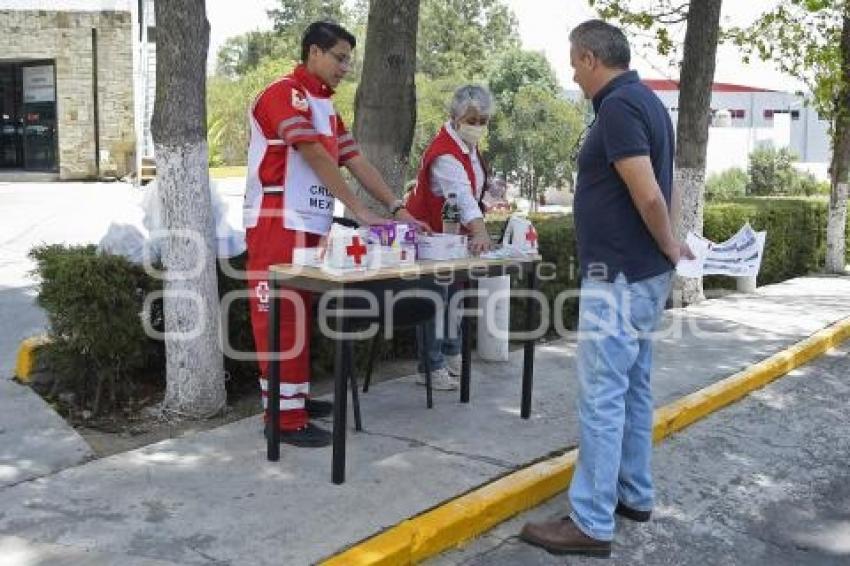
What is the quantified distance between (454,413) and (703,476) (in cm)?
144

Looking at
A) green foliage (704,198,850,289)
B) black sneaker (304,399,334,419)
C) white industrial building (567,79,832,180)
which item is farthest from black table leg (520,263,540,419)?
white industrial building (567,79,832,180)

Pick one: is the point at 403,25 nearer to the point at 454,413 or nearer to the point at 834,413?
the point at 454,413

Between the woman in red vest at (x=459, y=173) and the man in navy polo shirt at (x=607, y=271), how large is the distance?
142cm

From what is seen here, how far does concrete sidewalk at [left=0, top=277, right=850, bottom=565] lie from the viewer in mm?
3691

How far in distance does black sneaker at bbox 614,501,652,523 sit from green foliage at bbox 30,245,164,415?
2.85 metres

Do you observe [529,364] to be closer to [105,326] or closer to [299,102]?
[299,102]

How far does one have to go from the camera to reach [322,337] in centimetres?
597

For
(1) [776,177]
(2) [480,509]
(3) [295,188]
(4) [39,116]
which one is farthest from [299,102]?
(1) [776,177]

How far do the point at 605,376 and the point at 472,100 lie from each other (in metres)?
2.22

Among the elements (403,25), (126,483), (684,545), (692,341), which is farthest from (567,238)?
(126,483)

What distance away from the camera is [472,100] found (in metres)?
5.44

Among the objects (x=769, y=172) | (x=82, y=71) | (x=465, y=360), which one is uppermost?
(x=82, y=71)

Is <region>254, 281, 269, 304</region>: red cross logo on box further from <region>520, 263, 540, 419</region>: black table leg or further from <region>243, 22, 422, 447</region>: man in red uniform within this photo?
<region>520, 263, 540, 419</region>: black table leg

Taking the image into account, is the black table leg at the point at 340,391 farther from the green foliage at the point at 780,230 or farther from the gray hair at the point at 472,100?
the green foliage at the point at 780,230
